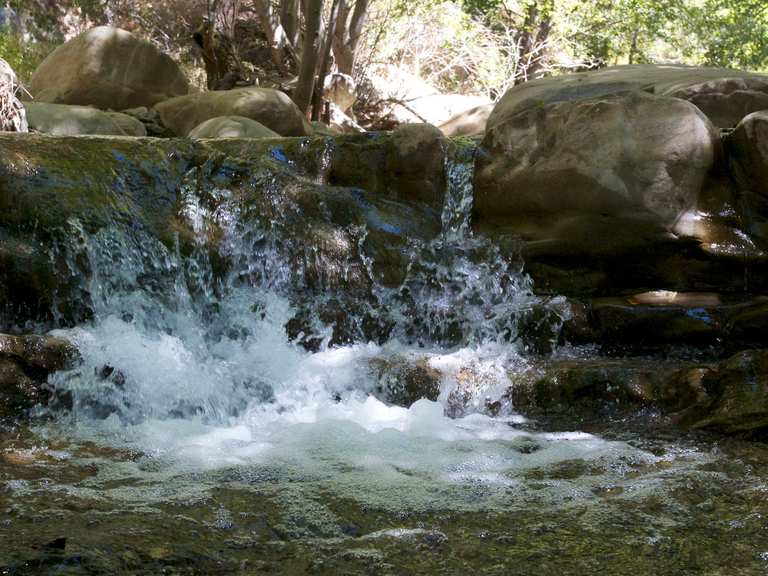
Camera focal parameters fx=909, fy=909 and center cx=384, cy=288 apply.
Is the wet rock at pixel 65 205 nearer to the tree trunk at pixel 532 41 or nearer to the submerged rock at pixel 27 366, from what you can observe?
the submerged rock at pixel 27 366

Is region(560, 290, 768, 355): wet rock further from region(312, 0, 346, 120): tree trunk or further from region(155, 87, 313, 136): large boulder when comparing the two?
region(312, 0, 346, 120): tree trunk

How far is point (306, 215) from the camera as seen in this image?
6508mm

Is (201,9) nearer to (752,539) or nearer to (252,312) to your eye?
(252,312)

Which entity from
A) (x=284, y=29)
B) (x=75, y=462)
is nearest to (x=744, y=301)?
(x=75, y=462)

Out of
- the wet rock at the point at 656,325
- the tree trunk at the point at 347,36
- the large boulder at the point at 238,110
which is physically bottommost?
the wet rock at the point at 656,325

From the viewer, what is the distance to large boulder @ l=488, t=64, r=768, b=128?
25.2ft

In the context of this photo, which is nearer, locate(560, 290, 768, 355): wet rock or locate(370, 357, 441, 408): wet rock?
locate(370, 357, 441, 408): wet rock

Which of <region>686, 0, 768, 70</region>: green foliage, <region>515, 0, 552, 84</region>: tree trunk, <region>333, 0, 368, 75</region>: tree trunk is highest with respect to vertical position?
<region>686, 0, 768, 70</region>: green foliage

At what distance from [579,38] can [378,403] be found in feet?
47.1

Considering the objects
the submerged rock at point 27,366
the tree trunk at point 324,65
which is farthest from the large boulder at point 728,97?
the submerged rock at point 27,366

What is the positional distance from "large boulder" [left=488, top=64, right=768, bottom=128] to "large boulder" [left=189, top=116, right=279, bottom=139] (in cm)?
229

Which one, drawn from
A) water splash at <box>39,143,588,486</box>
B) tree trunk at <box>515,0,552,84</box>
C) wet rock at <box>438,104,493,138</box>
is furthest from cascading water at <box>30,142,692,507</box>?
tree trunk at <box>515,0,552,84</box>

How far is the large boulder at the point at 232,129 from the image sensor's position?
8727 millimetres

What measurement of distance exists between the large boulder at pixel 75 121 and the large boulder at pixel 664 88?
3796 mm
